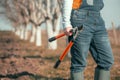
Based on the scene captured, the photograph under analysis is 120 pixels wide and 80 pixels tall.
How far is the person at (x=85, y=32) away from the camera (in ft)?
20.0

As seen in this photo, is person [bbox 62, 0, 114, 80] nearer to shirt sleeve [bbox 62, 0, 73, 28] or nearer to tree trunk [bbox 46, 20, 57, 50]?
shirt sleeve [bbox 62, 0, 73, 28]

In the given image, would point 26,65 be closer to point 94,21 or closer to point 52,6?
point 94,21

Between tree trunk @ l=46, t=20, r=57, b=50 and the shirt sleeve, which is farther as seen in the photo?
tree trunk @ l=46, t=20, r=57, b=50

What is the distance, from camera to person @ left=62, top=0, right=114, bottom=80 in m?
6.11

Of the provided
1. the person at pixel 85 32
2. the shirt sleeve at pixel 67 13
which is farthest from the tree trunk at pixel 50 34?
the shirt sleeve at pixel 67 13

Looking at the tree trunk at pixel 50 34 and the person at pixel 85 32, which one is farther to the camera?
the tree trunk at pixel 50 34

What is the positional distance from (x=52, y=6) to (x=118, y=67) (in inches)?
572

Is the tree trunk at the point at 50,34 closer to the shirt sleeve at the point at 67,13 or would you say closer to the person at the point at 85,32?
the person at the point at 85,32

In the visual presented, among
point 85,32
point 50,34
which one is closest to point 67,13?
point 85,32

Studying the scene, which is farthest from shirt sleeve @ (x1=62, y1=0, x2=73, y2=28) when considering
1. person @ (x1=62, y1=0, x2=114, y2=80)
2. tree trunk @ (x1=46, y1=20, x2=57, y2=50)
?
tree trunk @ (x1=46, y1=20, x2=57, y2=50)

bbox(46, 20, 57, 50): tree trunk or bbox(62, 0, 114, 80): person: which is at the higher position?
bbox(62, 0, 114, 80): person

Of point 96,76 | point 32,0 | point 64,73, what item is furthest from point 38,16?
point 96,76

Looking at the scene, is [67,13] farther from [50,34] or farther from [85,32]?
[50,34]

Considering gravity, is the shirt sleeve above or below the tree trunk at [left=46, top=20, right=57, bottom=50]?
above
